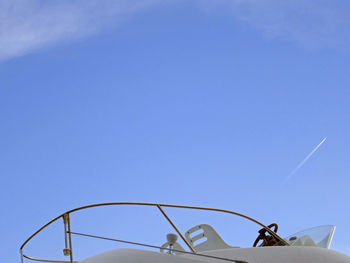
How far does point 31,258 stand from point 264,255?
2.94m

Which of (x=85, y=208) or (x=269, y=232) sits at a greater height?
(x=85, y=208)

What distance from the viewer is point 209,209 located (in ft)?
25.1

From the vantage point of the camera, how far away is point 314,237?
8445 millimetres

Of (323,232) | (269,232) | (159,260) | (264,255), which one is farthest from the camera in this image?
(323,232)

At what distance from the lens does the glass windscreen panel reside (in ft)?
27.2

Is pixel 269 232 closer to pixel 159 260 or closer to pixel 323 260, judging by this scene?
pixel 323 260

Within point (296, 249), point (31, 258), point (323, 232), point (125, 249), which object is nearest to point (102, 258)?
point (125, 249)

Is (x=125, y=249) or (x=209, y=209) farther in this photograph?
(x=209, y=209)

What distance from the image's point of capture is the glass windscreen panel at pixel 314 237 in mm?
8305

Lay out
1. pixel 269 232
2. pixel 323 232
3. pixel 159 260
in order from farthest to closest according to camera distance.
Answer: pixel 323 232 → pixel 269 232 → pixel 159 260

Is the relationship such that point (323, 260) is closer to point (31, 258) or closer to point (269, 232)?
point (269, 232)

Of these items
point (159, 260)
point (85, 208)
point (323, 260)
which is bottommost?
point (323, 260)

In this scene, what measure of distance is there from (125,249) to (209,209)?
4.11ft

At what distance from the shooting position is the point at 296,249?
743cm
